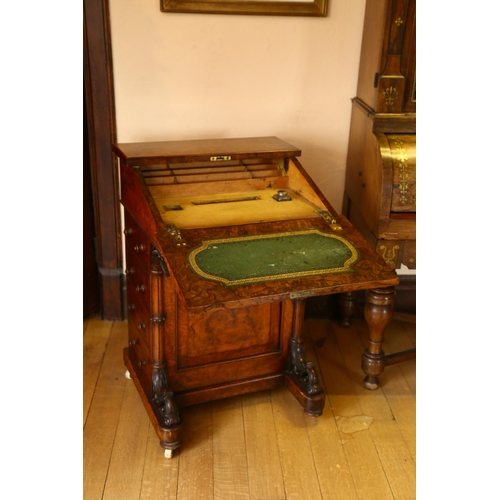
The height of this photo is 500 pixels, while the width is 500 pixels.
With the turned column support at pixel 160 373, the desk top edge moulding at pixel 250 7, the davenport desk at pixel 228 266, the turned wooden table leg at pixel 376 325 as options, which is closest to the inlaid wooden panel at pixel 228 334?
the davenport desk at pixel 228 266

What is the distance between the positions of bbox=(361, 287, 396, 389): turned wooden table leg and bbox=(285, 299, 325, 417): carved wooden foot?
12.0 inches

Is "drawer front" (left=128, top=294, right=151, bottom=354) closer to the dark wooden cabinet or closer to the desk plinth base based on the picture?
the desk plinth base

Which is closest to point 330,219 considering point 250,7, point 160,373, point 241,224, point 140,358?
point 241,224

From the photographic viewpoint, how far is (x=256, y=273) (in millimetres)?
2219

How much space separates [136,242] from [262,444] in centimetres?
103

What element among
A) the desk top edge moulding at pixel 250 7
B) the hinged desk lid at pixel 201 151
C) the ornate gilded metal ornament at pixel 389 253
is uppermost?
the desk top edge moulding at pixel 250 7

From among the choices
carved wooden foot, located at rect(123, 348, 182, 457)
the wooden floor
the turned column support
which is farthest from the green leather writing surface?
the wooden floor

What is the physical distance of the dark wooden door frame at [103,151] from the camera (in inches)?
122

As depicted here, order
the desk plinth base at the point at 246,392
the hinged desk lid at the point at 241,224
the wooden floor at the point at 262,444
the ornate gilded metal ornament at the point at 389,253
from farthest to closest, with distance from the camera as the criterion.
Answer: the ornate gilded metal ornament at the point at 389,253
the desk plinth base at the point at 246,392
the wooden floor at the point at 262,444
the hinged desk lid at the point at 241,224

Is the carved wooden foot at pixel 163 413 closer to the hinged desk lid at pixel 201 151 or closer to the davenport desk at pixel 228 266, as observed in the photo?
the davenport desk at pixel 228 266
